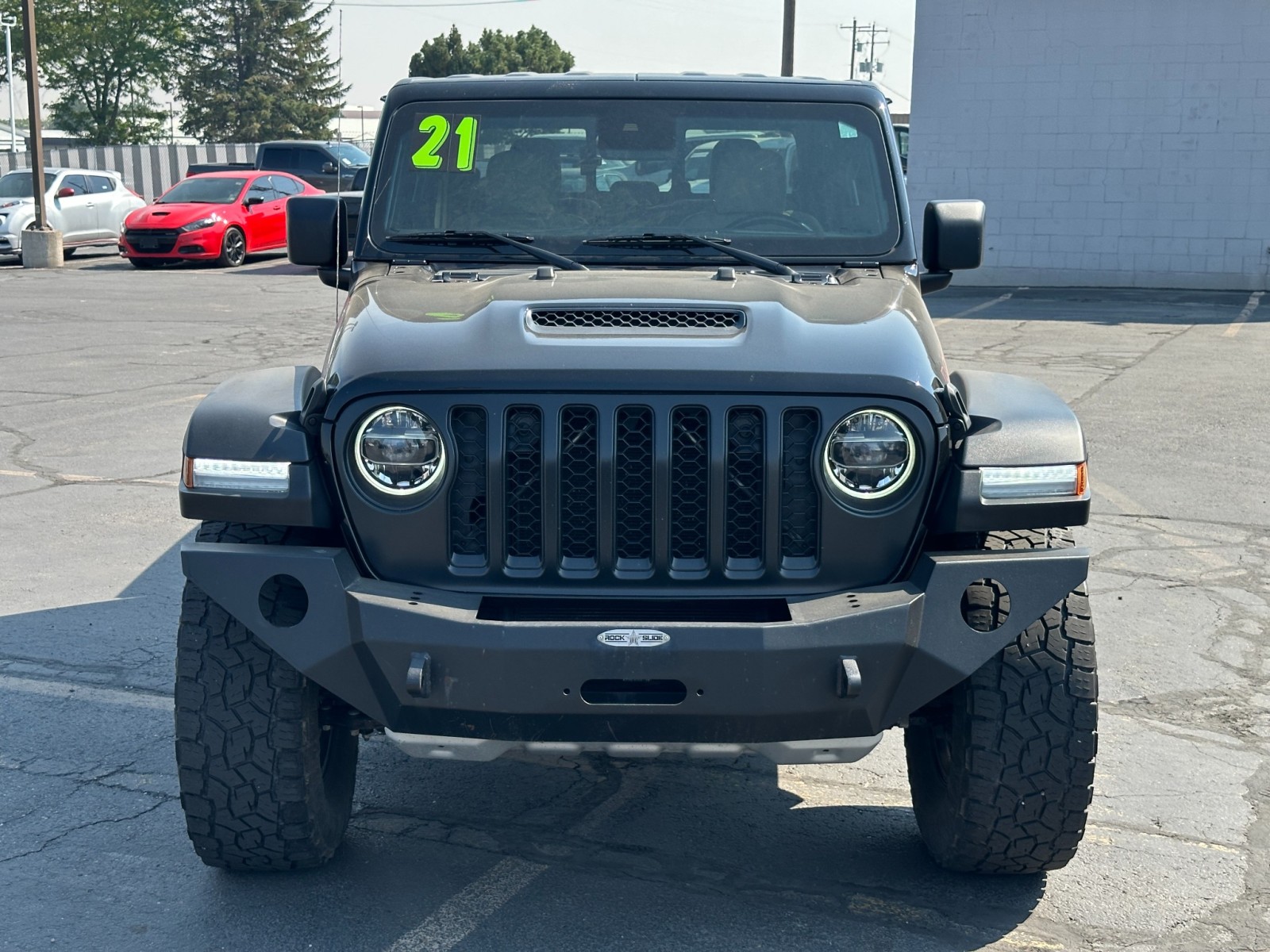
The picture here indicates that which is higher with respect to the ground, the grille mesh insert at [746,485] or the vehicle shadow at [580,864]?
the grille mesh insert at [746,485]

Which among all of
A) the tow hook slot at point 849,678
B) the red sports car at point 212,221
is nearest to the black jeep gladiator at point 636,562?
the tow hook slot at point 849,678

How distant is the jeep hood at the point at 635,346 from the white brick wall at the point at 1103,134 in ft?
56.6

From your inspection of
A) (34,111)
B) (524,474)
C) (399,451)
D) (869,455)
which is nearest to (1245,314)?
(869,455)

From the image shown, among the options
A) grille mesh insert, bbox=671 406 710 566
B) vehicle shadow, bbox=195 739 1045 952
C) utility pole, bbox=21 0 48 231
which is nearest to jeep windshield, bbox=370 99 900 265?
grille mesh insert, bbox=671 406 710 566

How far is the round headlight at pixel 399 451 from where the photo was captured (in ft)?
10.8

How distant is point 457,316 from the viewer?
3.64 m

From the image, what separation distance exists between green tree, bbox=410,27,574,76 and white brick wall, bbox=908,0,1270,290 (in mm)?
66951

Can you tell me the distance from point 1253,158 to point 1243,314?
3.11 meters

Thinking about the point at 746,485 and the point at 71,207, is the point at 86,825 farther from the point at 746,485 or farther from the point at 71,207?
the point at 71,207

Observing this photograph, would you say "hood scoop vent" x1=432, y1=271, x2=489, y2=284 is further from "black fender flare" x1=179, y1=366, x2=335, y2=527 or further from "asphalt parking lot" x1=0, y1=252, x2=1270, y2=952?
"asphalt parking lot" x1=0, y1=252, x2=1270, y2=952

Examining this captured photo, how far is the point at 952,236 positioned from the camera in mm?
4746

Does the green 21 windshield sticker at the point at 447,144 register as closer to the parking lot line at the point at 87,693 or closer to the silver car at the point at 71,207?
the parking lot line at the point at 87,693

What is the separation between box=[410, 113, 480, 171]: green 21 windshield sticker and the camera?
462cm

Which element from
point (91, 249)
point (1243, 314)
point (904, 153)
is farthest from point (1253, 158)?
point (91, 249)
